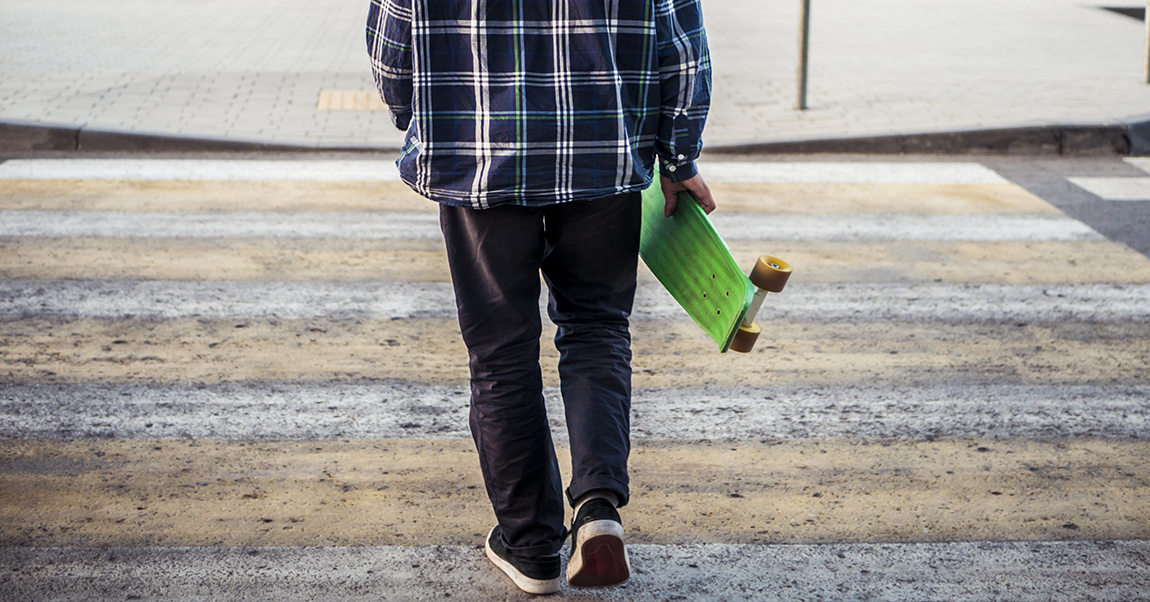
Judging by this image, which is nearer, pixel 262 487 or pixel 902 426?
pixel 262 487

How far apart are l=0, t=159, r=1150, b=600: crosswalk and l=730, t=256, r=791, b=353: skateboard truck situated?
0.65m

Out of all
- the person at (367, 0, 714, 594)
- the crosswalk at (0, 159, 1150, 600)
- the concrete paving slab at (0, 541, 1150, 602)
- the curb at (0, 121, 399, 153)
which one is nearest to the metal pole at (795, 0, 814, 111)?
the crosswalk at (0, 159, 1150, 600)

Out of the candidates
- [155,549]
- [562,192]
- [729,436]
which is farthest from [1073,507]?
[155,549]

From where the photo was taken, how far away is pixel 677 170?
8.85ft

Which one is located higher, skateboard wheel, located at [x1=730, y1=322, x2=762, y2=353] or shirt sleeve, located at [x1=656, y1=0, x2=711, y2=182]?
shirt sleeve, located at [x1=656, y1=0, x2=711, y2=182]

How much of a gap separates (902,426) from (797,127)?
4983 mm

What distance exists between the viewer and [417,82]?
242cm

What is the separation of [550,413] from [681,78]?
1714 mm

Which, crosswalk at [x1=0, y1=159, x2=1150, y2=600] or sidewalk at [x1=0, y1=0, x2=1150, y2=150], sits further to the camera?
sidewalk at [x1=0, y1=0, x2=1150, y2=150]

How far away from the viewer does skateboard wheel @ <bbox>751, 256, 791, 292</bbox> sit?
104 inches

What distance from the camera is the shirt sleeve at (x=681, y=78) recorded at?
2.47 meters

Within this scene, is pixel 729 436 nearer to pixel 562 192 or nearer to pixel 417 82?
pixel 562 192

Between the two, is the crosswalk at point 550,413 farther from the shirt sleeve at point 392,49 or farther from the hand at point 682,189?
the shirt sleeve at point 392,49

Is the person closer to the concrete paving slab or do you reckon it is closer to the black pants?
the black pants
